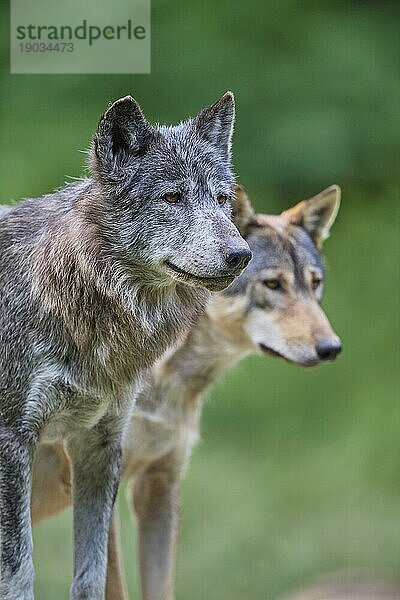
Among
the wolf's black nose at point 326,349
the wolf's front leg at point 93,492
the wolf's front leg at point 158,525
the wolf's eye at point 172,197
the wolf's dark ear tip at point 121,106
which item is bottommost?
the wolf's front leg at point 158,525

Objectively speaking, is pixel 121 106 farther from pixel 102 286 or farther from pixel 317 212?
pixel 317 212

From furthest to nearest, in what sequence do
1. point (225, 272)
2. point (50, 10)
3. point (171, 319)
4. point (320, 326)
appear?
1. point (50, 10)
2. point (320, 326)
3. point (171, 319)
4. point (225, 272)

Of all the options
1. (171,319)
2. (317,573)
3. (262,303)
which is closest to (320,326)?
(262,303)

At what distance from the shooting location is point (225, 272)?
4973 millimetres

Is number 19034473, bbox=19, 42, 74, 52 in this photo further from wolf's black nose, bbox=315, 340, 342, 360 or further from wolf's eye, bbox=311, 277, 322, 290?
wolf's black nose, bbox=315, 340, 342, 360

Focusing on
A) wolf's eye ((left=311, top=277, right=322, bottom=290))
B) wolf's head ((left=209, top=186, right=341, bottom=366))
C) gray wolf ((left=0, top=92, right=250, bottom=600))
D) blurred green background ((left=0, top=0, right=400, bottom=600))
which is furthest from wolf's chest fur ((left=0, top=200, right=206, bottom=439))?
blurred green background ((left=0, top=0, right=400, bottom=600))

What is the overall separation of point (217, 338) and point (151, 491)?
3.13 feet

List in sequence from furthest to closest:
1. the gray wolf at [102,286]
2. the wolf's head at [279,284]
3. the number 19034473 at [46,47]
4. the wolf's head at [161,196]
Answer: the number 19034473 at [46,47], the wolf's head at [279,284], the gray wolf at [102,286], the wolf's head at [161,196]

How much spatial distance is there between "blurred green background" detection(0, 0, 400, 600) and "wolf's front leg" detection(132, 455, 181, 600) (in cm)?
475

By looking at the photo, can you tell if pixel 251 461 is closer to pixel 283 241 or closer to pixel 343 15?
pixel 343 15

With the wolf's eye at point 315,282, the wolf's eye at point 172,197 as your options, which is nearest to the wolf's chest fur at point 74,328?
the wolf's eye at point 172,197

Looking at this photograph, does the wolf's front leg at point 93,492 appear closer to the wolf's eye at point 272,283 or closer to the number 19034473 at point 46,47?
the wolf's eye at point 272,283

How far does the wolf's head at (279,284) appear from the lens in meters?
7.25

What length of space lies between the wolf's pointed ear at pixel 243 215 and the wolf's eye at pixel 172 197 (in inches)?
83.9
